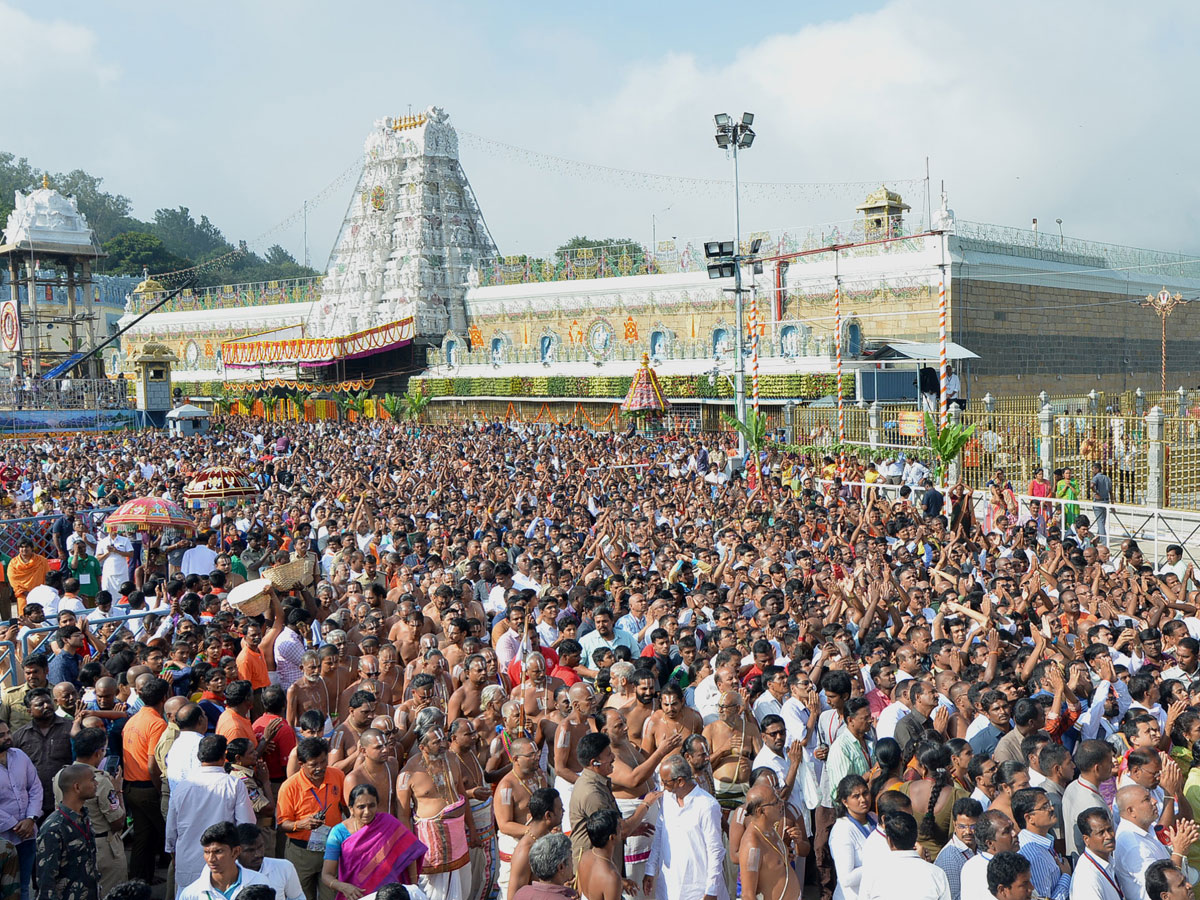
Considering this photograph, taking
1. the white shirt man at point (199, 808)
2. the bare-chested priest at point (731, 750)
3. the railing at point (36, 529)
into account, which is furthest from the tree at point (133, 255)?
the bare-chested priest at point (731, 750)

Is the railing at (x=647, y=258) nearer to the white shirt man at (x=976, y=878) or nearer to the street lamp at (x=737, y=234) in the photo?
the street lamp at (x=737, y=234)

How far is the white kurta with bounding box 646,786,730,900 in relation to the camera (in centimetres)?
520

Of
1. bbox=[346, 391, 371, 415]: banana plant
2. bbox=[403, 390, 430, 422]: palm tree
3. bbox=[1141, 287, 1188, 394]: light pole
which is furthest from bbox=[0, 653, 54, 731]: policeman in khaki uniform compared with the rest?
bbox=[346, 391, 371, 415]: banana plant

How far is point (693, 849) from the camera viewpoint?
205 inches

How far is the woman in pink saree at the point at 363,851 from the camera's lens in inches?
195

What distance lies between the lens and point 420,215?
167 ft

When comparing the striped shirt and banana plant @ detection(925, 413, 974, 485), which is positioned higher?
banana plant @ detection(925, 413, 974, 485)

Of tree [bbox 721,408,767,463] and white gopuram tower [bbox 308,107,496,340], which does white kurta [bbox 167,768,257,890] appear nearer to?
tree [bbox 721,408,767,463]

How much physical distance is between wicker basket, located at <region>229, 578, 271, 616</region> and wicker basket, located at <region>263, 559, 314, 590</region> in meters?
0.86

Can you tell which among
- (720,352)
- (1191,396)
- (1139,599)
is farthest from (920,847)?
(720,352)

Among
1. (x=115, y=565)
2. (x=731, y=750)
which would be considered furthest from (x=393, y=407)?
(x=731, y=750)

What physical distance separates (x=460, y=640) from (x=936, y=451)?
1198 cm

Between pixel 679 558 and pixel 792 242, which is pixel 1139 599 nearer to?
pixel 679 558

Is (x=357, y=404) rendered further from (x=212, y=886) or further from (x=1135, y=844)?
(x=1135, y=844)
